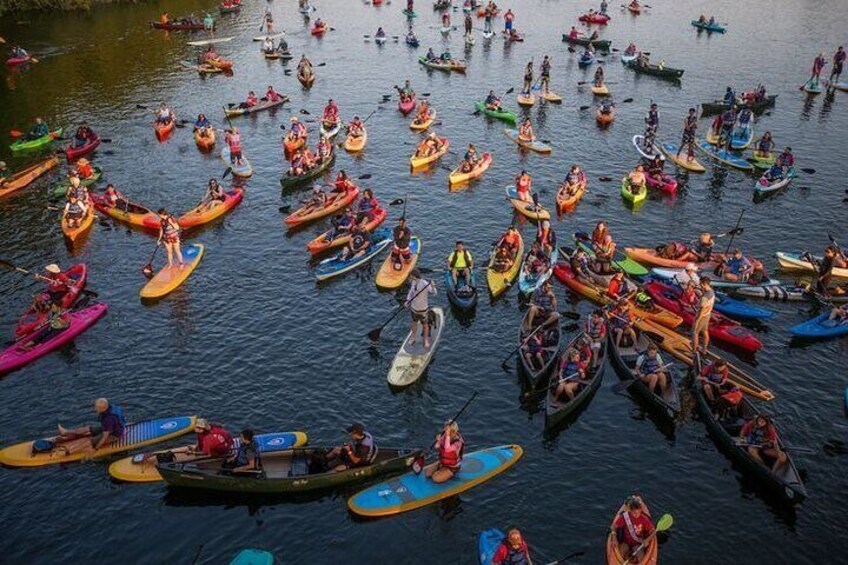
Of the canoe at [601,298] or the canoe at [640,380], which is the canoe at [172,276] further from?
the canoe at [640,380]

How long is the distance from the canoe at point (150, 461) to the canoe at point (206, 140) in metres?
34.8

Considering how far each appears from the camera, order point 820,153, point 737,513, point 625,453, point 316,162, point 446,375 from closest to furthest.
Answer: point 737,513, point 625,453, point 446,375, point 316,162, point 820,153

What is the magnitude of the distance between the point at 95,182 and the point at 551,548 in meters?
40.2

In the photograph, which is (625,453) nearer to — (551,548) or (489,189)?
(551,548)

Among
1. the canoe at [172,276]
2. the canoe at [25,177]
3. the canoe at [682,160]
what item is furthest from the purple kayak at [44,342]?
the canoe at [682,160]

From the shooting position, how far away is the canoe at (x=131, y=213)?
40.4 m

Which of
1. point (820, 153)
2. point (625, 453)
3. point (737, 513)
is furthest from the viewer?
point (820, 153)

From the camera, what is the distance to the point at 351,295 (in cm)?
3441

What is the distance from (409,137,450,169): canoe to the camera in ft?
164

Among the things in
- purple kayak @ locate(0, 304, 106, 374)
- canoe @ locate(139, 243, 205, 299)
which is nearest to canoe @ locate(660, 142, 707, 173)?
canoe @ locate(139, 243, 205, 299)

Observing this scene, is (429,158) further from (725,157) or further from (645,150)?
(725,157)

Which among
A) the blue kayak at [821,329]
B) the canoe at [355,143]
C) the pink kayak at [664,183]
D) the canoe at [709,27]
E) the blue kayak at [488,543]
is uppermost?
the canoe at [709,27]

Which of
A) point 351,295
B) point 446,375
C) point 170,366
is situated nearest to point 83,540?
point 170,366

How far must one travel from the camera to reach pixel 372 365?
29109 mm
